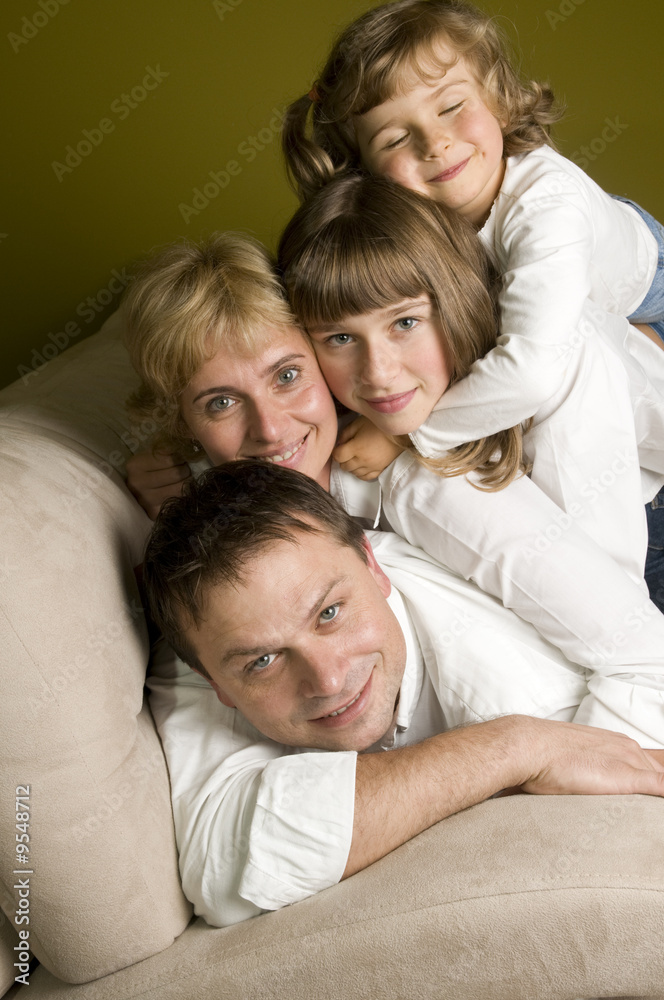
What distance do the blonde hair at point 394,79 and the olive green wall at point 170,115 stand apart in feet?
3.95

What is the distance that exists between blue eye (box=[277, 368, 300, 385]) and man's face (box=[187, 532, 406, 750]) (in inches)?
13.9

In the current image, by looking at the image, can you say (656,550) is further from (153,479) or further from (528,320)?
(153,479)

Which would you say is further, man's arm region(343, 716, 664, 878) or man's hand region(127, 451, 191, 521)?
man's hand region(127, 451, 191, 521)

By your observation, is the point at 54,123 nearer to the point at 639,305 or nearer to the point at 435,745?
the point at 639,305

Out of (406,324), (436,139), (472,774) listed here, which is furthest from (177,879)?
(436,139)

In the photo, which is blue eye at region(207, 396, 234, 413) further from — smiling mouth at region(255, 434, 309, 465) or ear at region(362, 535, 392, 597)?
ear at region(362, 535, 392, 597)

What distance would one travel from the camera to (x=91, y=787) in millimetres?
1172

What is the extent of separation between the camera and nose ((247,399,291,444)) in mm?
1562

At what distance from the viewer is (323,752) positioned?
1266mm

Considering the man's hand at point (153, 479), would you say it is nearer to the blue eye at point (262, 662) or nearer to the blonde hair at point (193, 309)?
the blonde hair at point (193, 309)

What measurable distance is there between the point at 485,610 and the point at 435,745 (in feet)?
1.08

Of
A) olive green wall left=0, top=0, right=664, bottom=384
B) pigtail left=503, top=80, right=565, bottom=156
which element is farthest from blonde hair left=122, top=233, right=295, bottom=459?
olive green wall left=0, top=0, right=664, bottom=384

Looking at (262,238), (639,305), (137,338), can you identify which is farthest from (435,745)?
(262,238)

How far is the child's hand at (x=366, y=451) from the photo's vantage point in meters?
1.69
